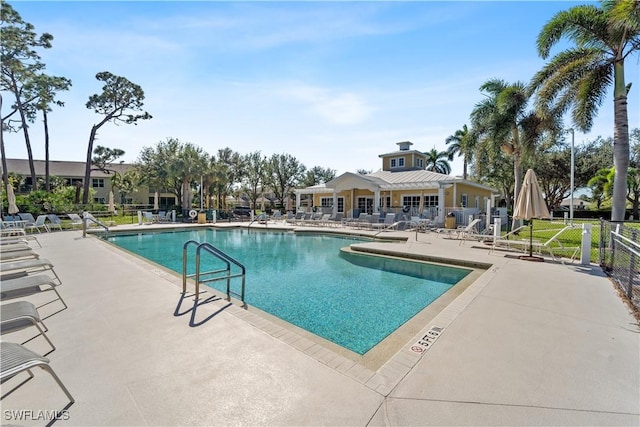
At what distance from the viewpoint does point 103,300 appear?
5.01 meters

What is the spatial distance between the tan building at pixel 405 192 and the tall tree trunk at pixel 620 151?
8.81m

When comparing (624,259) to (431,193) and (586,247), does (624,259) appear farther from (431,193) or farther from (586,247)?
(431,193)

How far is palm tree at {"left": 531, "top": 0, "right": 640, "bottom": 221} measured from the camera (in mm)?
10500

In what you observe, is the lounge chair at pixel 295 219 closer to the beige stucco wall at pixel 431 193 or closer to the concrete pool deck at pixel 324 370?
the beige stucco wall at pixel 431 193

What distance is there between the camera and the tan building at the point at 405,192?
2030 cm

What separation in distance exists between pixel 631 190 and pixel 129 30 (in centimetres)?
4478

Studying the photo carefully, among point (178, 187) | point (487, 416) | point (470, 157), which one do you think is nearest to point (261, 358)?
point (487, 416)

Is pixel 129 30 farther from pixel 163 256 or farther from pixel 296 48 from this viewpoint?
pixel 163 256

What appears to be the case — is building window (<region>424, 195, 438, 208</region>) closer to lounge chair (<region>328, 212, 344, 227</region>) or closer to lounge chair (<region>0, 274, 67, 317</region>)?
lounge chair (<region>328, 212, 344, 227</region>)

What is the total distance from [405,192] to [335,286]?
1732cm

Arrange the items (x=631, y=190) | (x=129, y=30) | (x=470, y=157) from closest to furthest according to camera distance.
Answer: (x=129, y=30), (x=470, y=157), (x=631, y=190)

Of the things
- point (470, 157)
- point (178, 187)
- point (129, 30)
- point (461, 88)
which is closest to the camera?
point (129, 30)

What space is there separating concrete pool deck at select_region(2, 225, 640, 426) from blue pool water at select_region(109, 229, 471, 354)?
3.74 feet

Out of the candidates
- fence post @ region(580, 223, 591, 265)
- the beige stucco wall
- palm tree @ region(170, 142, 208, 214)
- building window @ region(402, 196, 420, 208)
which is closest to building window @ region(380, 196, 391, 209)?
the beige stucco wall
